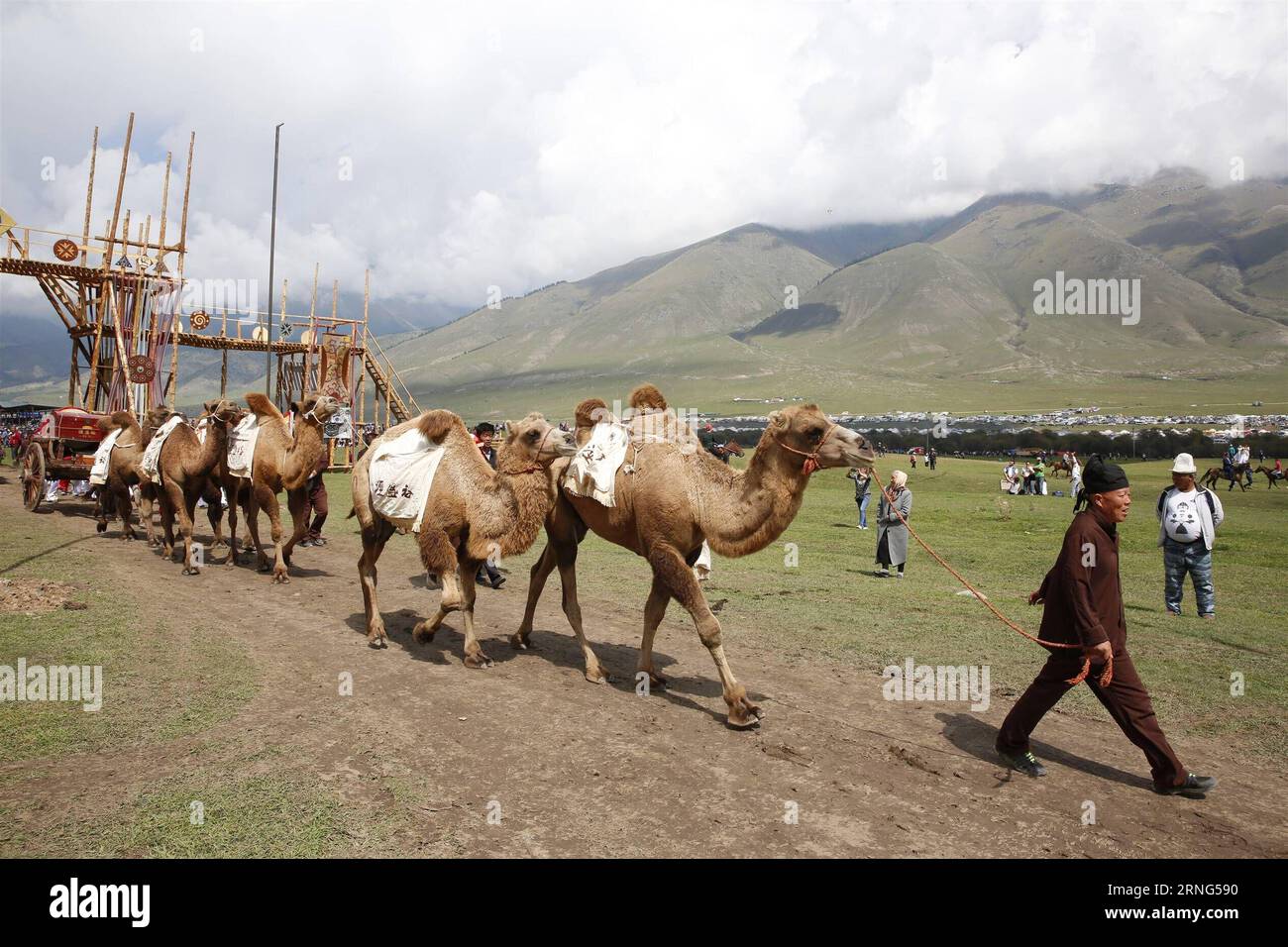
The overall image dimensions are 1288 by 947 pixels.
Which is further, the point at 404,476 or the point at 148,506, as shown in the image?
the point at 148,506

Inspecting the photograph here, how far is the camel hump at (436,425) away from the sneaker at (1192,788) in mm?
7386

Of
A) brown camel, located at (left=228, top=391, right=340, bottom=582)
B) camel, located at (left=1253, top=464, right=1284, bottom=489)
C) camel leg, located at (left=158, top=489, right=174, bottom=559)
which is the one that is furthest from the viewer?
camel, located at (left=1253, top=464, right=1284, bottom=489)

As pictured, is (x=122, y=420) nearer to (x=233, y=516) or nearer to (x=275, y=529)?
(x=233, y=516)

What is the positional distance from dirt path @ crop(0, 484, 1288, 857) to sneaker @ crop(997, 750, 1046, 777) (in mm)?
90

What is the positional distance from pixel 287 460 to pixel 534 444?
5.80 metres

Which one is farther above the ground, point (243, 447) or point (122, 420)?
point (122, 420)

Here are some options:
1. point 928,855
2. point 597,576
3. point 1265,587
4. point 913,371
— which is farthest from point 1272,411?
point 928,855

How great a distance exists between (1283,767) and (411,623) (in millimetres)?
9131

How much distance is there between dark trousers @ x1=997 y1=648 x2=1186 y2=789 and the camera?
18.0 ft

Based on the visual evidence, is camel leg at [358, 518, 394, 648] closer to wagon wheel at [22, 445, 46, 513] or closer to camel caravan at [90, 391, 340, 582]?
camel caravan at [90, 391, 340, 582]

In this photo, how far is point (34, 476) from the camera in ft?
65.3

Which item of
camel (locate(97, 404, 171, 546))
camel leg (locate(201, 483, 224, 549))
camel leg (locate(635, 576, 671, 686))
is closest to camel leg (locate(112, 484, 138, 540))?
camel (locate(97, 404, 171, 546))

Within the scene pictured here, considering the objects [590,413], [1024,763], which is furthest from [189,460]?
[1024,763]
